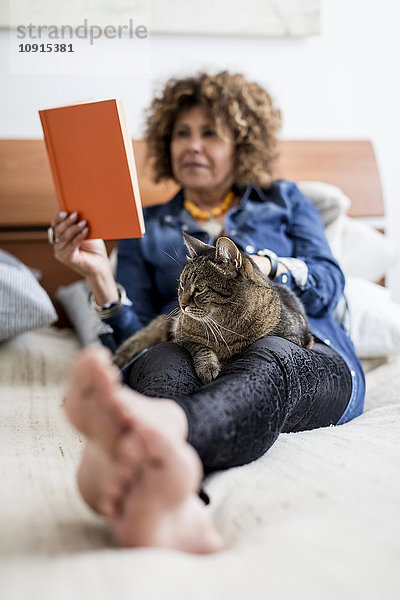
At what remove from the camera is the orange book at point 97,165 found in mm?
1037

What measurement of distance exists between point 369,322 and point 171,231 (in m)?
0.61

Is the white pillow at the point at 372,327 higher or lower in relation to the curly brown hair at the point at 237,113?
lower

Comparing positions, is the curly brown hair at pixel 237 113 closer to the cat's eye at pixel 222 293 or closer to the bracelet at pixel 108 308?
the bracelet at pixel 108 308

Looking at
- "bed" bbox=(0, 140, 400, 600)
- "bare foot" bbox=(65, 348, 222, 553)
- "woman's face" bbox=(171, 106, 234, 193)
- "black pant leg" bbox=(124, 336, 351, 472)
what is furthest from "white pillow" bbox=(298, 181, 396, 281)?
"bare foot" bbox=(65, 348, 222, 553)

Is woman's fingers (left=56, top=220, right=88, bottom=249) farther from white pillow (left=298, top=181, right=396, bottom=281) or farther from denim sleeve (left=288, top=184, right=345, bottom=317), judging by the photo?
white pillow (left=298, top=181, right=396, bottom=281)

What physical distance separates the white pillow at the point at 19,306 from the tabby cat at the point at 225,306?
63cm

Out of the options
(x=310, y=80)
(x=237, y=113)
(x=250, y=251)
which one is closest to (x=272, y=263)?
(x=250, y=251)

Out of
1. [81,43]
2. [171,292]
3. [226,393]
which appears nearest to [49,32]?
[81,43]

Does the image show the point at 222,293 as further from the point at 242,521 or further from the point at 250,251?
the point at 242,521

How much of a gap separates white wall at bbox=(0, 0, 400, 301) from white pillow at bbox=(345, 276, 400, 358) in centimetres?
89

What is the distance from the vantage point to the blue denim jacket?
4.24ft

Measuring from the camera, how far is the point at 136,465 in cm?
53

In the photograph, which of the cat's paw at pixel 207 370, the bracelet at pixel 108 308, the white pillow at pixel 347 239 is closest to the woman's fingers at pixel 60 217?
the bracelet at pixel 108 308

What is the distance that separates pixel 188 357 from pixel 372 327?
755 mm
